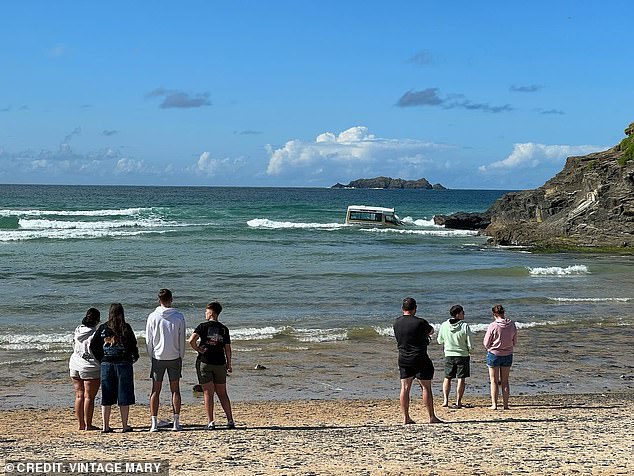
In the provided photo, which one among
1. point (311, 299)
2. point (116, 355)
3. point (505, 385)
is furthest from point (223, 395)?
point (311, 299)

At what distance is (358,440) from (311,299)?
1512 cm

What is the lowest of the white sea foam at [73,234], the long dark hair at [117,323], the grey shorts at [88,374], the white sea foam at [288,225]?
the grey shorts at [88,374]

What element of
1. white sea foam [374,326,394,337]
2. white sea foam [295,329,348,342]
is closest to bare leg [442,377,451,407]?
white sea foam [295,329,348,342]

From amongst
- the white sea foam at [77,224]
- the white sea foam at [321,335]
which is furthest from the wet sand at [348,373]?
the white sea foam at [77,224]

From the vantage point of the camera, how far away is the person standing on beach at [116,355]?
32.3 feet

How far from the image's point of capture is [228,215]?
80.5m

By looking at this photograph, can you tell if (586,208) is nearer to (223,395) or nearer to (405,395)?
(405,395)

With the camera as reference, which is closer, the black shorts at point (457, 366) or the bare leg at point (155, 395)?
the bare leg at point (155, 395)

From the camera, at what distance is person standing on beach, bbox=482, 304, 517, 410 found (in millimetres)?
11766

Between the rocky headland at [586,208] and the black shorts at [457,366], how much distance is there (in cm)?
3257

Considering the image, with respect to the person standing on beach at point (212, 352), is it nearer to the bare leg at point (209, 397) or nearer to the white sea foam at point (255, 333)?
the bare leg at point (209, 397)

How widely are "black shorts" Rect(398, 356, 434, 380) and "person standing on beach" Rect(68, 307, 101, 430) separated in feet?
12.9

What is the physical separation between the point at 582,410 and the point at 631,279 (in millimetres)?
21034

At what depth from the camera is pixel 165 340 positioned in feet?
32.7
